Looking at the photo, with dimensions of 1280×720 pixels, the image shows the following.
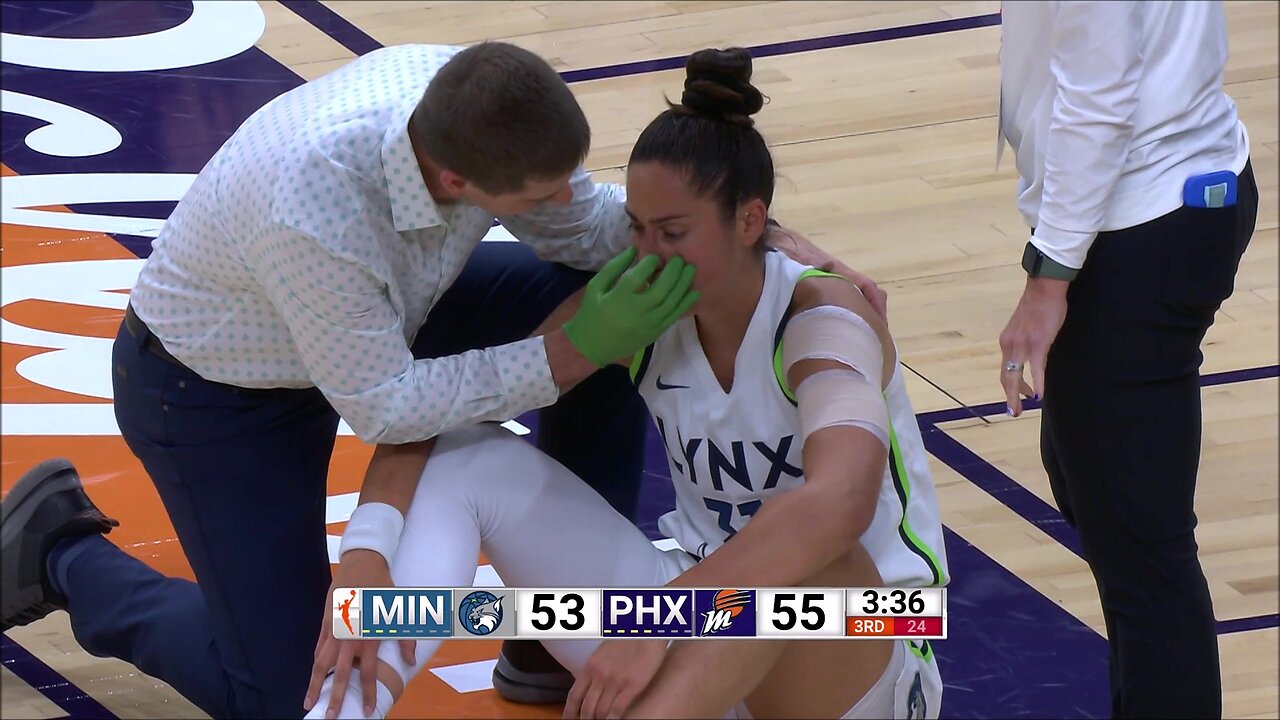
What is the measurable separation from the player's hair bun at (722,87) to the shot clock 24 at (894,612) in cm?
63

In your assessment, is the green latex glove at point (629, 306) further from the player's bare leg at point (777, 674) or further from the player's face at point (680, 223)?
the player's bare leg at point (777, 674)

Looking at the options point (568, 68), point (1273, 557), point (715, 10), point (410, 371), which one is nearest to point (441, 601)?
point (410, 371)

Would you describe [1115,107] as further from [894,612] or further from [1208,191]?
[894,612]

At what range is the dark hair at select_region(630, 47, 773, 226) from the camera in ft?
7.45

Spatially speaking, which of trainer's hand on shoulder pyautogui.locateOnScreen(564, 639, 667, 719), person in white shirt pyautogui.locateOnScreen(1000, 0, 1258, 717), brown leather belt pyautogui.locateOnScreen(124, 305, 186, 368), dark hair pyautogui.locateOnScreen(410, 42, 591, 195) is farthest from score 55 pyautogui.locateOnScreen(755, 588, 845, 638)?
brown leather belt pyautogui.locateOnScreen(124, 305, 186, 368)

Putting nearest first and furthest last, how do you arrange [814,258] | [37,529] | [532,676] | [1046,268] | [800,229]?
[1046,268], [814,258], [532,676], [37,529], [800,229]

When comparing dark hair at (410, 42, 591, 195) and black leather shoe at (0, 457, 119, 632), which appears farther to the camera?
black leather shoe at (0, 457, 119, 632)

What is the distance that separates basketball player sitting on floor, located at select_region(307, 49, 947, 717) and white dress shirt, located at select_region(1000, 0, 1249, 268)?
33 cm

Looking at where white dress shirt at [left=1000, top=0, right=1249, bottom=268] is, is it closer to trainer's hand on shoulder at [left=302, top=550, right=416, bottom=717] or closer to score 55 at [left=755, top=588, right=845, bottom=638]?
score 55 at [left=755, top=588, right=845, bottom=638]

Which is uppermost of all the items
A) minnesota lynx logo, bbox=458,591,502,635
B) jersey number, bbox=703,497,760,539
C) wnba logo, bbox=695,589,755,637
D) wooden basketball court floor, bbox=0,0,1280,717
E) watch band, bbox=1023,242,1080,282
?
watch band, bbox=1023,242,1080,282

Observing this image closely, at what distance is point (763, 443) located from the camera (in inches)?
93.2

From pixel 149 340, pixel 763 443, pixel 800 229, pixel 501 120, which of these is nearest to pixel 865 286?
pixel 763 443

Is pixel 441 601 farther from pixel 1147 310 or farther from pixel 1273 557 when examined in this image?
pixel 1273 557

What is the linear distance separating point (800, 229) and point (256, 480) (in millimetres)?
2117
